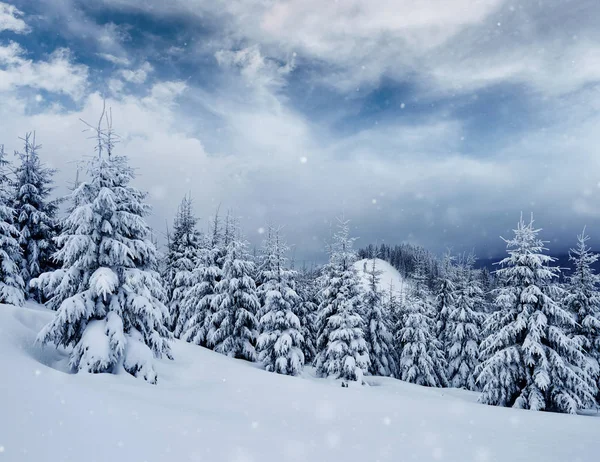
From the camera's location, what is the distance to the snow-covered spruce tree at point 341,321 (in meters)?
23.6

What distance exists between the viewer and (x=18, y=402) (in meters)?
6.87

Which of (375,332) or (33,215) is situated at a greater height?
(33,215)

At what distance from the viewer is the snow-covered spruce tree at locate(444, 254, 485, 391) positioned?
98.9 ft

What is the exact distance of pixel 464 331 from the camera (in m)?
30.5

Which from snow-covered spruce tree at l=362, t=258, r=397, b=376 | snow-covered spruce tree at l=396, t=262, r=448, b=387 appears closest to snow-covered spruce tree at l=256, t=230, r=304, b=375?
snow-covered spruce tree at l=362, t=258, r=397, b=376

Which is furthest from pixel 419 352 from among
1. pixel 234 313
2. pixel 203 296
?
pixel 203 296

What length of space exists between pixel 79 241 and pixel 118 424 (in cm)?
697

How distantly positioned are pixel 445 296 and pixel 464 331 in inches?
159

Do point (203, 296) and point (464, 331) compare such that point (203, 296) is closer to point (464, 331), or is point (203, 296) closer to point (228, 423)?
point (228, 423)

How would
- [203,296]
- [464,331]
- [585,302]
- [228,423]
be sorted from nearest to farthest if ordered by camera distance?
[228,423] < [585,302] < [203,296] < [464,331]

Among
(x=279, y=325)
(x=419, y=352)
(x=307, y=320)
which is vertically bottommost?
(x=419, y=352)

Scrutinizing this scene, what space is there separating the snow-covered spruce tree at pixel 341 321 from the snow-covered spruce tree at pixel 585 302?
42.3 feet

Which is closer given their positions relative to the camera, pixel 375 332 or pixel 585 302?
pixel 585 302

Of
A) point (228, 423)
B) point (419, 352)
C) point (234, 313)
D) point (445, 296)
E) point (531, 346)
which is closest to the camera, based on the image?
point (228, 423)
